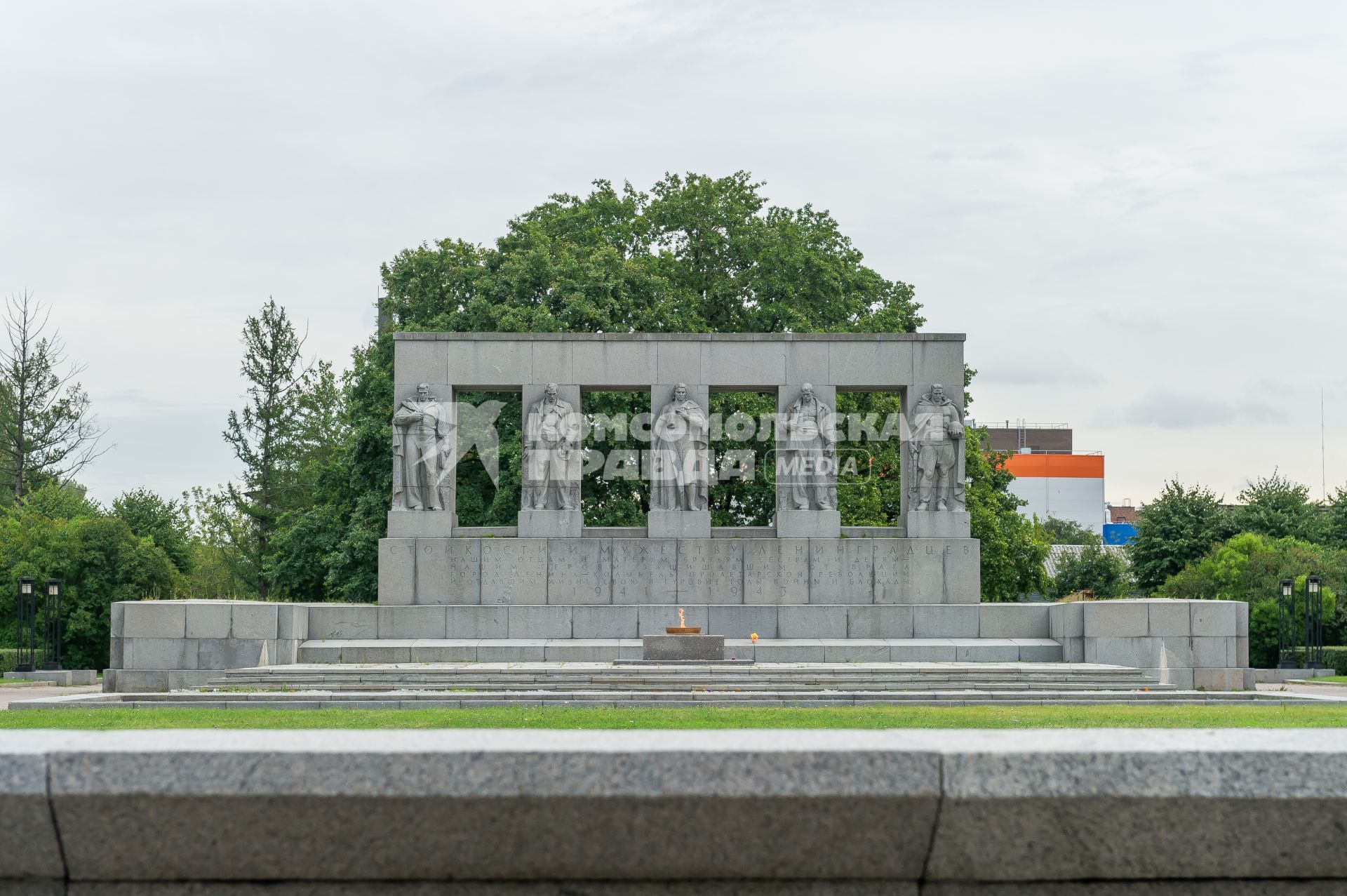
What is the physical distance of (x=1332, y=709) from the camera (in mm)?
18875

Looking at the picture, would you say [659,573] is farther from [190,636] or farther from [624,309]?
[624,309]

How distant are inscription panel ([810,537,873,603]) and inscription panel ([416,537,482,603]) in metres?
6.75

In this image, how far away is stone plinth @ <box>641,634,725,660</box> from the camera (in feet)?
75.6

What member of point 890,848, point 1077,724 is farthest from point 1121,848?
point 1077,724

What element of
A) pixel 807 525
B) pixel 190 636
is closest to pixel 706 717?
pixel 190 636

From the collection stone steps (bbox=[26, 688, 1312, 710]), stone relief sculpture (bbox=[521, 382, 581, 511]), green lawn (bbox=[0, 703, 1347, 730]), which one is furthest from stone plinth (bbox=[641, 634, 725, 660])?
stone relief sculpture (bbox=[521, 382, 581, 511])

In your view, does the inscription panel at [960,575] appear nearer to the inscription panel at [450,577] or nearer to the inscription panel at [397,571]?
the inscription panel at [450,577]

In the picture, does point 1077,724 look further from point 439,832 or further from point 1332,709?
point 439,832

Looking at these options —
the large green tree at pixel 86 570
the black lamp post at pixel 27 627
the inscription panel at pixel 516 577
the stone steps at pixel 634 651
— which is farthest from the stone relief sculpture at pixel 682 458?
the large green tree at pixel 86 570

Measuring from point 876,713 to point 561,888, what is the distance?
1369cm

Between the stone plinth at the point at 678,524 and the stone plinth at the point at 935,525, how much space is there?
13.8 ft

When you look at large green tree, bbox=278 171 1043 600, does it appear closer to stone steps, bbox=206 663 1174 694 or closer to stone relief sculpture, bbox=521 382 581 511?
stone relief sculpture, bbox=521 382 581 511

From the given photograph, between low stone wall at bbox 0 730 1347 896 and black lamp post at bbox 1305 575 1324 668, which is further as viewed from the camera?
black lamp post at bbox 1305 575 1324 668

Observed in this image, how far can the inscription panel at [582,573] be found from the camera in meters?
28.0
